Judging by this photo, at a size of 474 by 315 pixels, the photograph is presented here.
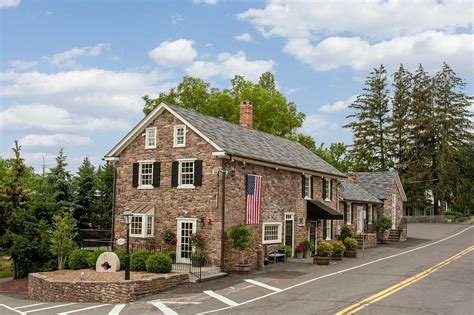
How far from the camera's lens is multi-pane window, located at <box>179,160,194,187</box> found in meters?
24.9

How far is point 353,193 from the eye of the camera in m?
39.5

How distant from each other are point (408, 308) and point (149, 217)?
47.0 feet

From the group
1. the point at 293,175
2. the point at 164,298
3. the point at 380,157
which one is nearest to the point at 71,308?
the point at 164,298

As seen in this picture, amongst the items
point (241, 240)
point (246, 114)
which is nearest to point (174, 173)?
point (241, 240)

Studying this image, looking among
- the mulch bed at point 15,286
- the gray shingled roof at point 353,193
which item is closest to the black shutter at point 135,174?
the mulch bed at point 15,286

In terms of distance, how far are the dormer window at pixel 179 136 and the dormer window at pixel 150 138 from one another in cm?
147

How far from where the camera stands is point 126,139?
27.1m

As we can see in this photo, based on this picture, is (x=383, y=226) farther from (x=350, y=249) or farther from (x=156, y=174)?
(x=156, y=174)

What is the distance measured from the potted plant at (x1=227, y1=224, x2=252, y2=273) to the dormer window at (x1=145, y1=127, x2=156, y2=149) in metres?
6.62

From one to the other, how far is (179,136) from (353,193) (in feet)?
61.7

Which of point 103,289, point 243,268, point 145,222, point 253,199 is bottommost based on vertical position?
point 103,289

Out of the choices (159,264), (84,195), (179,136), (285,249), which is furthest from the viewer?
(84,195)

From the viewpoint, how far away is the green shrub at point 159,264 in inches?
842

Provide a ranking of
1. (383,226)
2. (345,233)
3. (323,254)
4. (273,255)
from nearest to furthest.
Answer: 1. (323,254)
2. (273,255)
3. (345,233)
4. (383,226)
